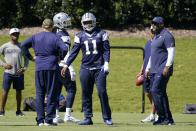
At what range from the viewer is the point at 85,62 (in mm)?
15203

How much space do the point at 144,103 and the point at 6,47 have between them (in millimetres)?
5258

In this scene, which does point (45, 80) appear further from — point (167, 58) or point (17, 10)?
point (17, 10)

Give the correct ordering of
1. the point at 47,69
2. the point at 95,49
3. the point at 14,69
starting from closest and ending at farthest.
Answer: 1. the point at 47,69
2. the point at 95,49
3. the point at 14,69

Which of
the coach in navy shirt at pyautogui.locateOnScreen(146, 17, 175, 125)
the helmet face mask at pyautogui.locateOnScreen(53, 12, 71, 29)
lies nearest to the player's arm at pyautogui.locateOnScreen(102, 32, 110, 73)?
the coach in navy shirt at pyautogui.locateOnScreen(146, 17, 175, 125)

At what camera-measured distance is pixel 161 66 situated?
15234mm

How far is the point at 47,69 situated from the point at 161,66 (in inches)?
89.7

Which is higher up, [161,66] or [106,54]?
[106,54]

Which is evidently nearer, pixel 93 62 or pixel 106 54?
pixel 106 54

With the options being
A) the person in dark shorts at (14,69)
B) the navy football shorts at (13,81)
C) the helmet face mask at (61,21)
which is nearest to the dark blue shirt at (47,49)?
the helmet face mask at (61,21)

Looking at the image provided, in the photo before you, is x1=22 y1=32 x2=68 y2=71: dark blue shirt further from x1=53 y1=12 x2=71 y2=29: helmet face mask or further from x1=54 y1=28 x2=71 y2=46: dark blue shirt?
x1=53 y1=12 x2=71 y2=29: helmet face mask

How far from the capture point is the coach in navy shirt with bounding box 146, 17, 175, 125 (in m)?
15.1

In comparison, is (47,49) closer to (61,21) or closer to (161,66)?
(61,21)

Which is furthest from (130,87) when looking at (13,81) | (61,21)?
(61,21)

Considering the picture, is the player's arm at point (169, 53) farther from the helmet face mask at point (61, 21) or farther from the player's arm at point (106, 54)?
the helmet face mask at point (61, 21)
